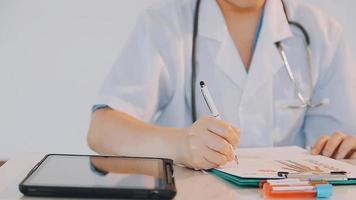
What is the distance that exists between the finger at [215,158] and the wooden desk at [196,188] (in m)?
0.03

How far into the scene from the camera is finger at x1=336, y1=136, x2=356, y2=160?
3.22 feet

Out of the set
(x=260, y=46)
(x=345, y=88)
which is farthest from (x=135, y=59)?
(x=345, y=88)

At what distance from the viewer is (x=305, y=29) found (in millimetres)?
1256

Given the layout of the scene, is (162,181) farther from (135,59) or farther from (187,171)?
(135,59)

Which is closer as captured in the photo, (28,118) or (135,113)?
(135,113)

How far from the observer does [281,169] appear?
77cm

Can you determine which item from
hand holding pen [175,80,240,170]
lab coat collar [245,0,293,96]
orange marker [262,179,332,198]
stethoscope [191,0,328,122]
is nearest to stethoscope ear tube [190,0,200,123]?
stethoscope [191,0,328,122]

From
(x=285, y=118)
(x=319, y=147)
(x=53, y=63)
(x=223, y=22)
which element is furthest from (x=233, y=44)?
(x=53, y=63)

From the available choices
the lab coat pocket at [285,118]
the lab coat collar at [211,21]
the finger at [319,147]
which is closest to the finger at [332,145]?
the finger at [319,147]

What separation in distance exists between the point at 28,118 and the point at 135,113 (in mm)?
790

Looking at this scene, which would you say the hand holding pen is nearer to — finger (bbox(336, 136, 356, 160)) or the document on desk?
the document on desk

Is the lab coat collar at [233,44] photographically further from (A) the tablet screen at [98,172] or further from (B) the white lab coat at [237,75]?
(A) the tablet screen at [98,172]

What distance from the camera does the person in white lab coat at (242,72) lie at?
3.69ft

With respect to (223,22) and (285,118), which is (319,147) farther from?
(223,22)
